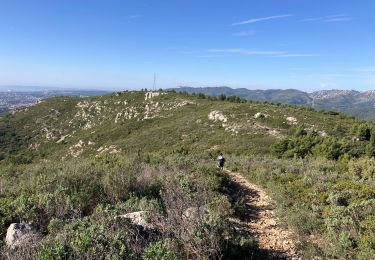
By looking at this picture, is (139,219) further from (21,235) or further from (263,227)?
(263,227)

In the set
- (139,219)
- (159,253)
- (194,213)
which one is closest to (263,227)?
(194,213)

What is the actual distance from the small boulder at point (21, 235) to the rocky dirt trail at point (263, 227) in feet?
13.2

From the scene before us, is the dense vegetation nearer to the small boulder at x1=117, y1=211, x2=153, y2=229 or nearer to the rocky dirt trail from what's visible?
the small boulder at x1=117, y1=211, x2=153, y2=229

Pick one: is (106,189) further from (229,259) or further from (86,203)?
(229,259)

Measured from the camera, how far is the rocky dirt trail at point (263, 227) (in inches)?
290

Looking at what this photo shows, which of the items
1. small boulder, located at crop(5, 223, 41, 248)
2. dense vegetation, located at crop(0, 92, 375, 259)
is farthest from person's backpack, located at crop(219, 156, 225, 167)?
small boulder, located at crop(5, 223, 41, 248)

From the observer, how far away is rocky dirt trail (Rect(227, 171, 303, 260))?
24.2 ft

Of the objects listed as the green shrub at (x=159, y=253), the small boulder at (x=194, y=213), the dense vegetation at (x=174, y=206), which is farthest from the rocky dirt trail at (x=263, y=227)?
the green shrub at (x=159, y=253)

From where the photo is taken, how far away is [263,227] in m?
9.06

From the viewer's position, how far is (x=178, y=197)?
23.9ft

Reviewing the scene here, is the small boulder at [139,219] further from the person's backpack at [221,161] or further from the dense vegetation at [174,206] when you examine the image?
the person's backpack at [221,161]

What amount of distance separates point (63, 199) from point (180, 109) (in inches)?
2415

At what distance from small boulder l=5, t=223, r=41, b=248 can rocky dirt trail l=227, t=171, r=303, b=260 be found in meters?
4.02

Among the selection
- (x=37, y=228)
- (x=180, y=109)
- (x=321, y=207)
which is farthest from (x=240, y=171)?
(x=180, y=109)
